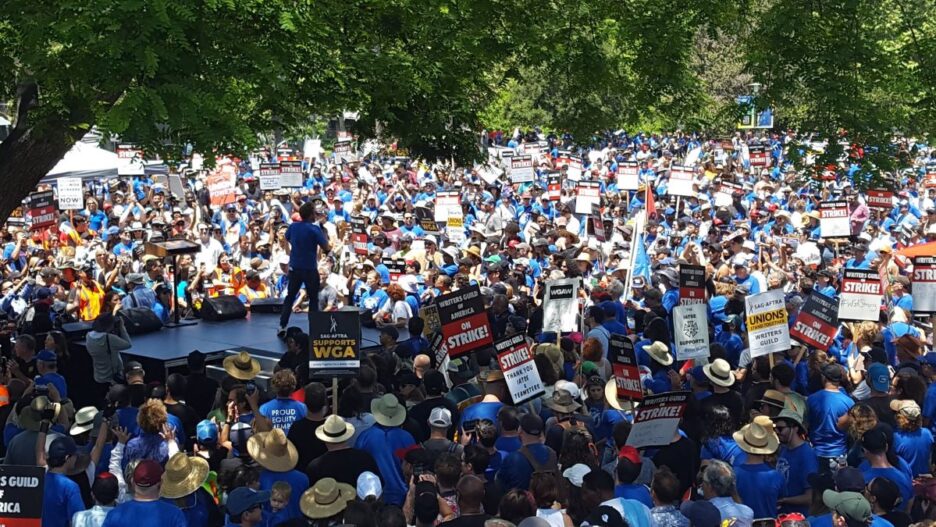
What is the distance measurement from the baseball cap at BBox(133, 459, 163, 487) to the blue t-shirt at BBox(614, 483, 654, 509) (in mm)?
2925

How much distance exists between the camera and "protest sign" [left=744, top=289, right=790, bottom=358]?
11727 mm

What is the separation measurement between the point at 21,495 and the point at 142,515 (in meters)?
0.80

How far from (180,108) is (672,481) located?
4.53 metres

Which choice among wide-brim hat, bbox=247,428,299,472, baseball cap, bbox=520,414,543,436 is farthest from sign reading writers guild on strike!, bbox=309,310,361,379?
baseball cap, bbox=520,414,543,436

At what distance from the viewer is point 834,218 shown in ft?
63.7

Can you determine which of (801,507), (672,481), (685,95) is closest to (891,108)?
(685,95)

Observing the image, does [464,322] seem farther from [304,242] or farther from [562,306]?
[304,242]

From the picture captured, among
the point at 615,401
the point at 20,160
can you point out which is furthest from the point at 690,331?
the point at 20,160

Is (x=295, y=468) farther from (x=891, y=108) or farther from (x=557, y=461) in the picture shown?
(x=891, y=108)

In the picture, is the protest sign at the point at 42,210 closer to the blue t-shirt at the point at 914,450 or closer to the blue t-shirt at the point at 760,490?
the blue t-shirt at the point at 760,490

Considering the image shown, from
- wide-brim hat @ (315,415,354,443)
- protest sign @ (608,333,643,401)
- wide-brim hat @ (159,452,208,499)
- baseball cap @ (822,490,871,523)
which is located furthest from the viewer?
protest sign @ (608,333,643,401)

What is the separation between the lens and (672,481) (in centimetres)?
721

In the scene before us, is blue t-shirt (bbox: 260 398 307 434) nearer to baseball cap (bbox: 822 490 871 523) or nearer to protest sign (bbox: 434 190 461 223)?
baseball cap (bbox: 822 490 871 523)

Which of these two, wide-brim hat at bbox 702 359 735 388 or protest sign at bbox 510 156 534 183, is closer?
wide-brim hat at bbox 702 359 735 388
